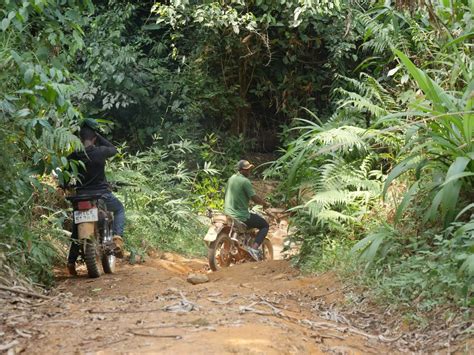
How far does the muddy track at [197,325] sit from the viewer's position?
364 cm

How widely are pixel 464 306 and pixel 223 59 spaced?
415 inches

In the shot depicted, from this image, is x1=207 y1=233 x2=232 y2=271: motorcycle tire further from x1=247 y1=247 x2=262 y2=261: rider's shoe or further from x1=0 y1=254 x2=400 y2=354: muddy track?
x1=0 y1=254 x2=400 y2=354: muddy track

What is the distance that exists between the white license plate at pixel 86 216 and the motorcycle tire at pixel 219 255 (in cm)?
248

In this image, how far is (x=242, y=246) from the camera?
31.2 ft

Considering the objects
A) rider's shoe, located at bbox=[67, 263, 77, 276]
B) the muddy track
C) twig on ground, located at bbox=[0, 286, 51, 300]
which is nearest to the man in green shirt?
rider's shoe, located at bbox=[67, 263, 77, 276]

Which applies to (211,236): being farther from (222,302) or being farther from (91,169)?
(222,302)

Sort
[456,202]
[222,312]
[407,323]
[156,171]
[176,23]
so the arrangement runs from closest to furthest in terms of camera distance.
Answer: [222,312] < [407,323] < [456,202] < [156,171] < [176,23]

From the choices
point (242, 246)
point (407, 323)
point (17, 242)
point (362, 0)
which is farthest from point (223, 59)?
point (407, 323)

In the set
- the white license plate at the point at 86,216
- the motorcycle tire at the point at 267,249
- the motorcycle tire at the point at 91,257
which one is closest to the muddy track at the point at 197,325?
the motorcycle tire at the point at 91,257

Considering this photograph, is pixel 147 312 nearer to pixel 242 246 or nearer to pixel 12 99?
pixel 12 99

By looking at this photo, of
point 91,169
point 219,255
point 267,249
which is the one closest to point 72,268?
point 91,169

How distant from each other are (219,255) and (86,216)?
3.05m

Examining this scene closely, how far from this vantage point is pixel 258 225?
9.72 meters

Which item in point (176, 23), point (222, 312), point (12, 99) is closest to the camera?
point (222, 312)
